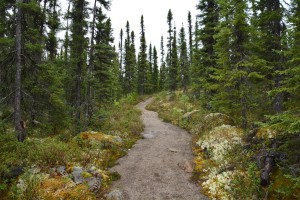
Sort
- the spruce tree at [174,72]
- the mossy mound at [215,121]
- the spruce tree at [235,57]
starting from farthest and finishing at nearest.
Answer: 1. the spruce tree at [174,72]
2. the mossy mound at [215,121]
3. the spruce tree at [235,57]

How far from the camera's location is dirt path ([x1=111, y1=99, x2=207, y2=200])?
9586 millimetres

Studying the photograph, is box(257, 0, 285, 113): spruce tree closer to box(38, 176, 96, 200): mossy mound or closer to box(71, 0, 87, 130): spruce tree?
box(38, 176, 96, 200): mossy mound

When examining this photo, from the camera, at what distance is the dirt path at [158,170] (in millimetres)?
9586

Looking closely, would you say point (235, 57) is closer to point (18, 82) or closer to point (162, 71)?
point (18, 82)

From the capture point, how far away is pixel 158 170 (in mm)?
11789

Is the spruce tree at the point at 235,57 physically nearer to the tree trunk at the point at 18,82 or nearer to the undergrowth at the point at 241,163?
the undergrowth at the point at 241,163

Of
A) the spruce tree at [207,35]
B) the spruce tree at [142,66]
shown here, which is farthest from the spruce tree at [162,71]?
the spruce tree at [207,35]

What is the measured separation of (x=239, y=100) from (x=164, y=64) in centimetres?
4730

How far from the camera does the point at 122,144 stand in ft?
50.2

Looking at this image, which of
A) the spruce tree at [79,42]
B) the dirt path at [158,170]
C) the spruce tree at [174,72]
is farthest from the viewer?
the spruce tree at [174,72]

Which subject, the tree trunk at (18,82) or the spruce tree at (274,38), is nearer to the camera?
the tree trunk at (18,82)

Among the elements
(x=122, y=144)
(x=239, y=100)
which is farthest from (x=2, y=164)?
(x=239, y=100)

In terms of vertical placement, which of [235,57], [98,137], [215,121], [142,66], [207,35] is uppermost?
[142,66]

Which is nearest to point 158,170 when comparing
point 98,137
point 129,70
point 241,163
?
point 241,163
